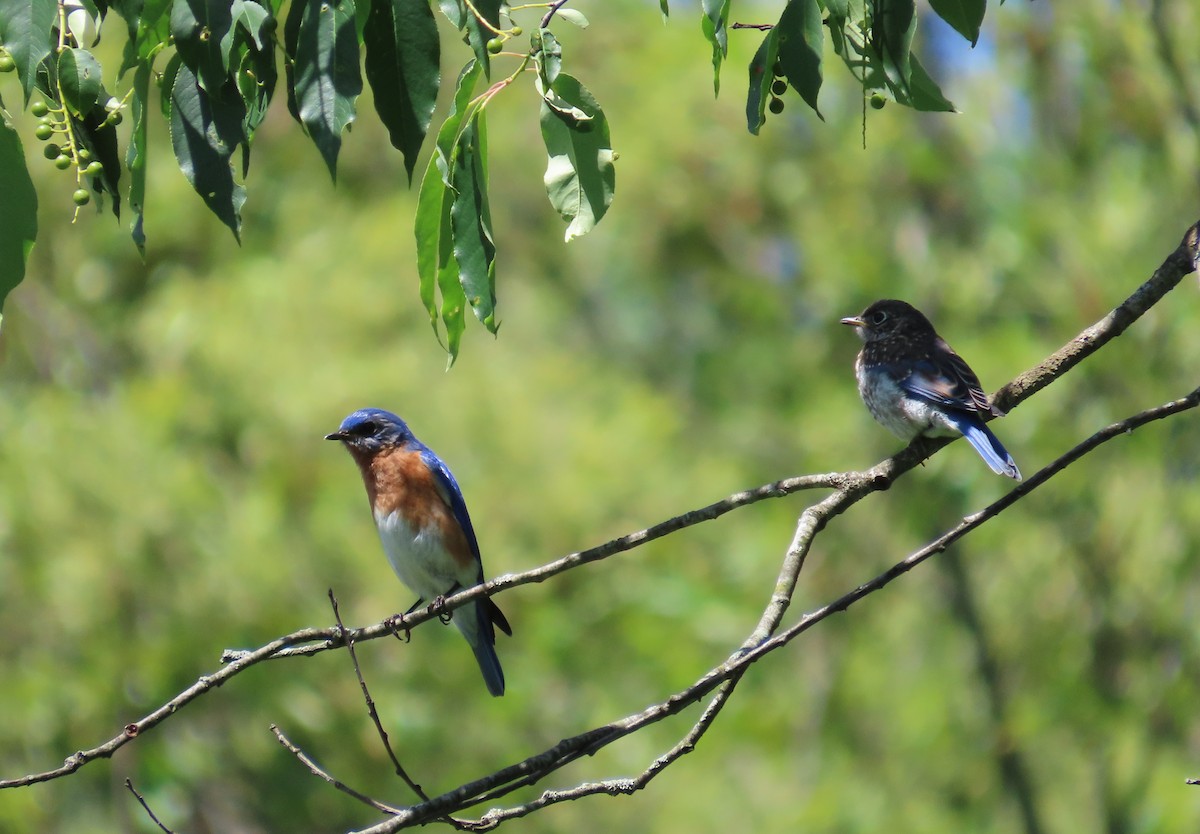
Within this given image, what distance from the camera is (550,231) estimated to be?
2080cm

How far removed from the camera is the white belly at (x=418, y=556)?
6.75 m

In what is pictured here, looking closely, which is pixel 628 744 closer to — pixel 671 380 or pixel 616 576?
pixel 616 576

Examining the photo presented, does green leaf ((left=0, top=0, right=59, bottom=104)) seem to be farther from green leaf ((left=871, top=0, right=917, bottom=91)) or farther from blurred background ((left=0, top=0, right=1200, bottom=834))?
blurred background ((left=0, top=0, right=1200, bottom=834))

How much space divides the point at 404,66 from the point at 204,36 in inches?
15.9

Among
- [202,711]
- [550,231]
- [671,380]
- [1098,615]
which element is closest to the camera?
[202,711]

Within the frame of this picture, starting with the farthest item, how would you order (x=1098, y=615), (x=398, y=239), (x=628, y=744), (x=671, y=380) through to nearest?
(x=671, y=380)
(x=398, y=239)
(x=628, y=744)
(x=1098, y=615)

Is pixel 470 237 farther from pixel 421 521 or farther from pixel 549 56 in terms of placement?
pixel 421 521

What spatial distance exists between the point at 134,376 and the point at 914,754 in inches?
359

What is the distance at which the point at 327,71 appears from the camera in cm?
276

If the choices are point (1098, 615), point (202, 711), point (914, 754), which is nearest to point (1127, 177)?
point (1098, 615)

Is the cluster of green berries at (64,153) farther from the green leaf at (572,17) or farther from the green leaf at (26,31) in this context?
the green leaf at (572,17)

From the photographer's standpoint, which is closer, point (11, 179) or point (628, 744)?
point (11, 179)

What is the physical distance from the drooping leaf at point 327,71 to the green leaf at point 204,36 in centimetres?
15

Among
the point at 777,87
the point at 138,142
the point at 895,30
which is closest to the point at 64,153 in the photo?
the point at 138,142
